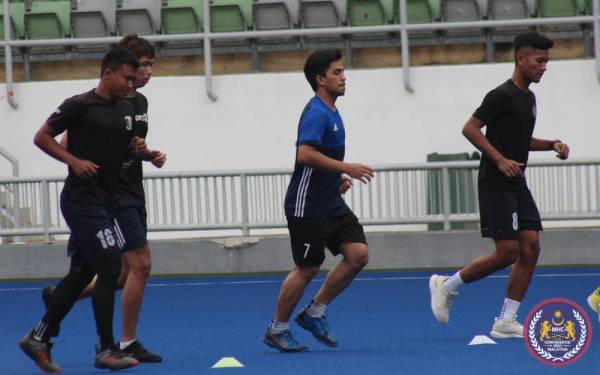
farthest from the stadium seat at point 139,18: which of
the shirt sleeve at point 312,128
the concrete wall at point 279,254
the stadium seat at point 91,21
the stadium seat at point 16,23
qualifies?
the shirt sleeve at point 312,128

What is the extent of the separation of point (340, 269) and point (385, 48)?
12080mm

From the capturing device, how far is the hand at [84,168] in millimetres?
7812

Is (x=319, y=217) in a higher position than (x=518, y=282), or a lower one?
higher

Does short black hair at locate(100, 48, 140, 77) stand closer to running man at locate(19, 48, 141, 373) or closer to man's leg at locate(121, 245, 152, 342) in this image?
running man at locate(19, 48, 141, 373)

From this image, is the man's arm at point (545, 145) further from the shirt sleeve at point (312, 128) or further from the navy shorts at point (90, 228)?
the navy shorts at point (90, 228)

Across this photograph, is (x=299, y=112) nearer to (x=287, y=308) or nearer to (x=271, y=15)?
(x=271, y=15)

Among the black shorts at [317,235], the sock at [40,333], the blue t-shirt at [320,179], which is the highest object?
the blue t-shirt at [320,179]

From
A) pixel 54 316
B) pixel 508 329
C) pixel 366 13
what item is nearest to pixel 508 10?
pixel 366 13

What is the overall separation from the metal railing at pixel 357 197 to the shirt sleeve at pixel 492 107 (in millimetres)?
6628

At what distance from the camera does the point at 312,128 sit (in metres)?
8.45

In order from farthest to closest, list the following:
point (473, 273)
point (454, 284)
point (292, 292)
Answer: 1. point (454, 284)
2. point (473, 273)
3. point (292, 292)

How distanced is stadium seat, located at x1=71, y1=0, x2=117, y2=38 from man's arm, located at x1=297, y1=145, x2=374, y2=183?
1295 cm

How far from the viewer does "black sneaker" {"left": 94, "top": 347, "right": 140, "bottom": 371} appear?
26.3 feet

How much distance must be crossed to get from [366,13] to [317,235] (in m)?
12.0
